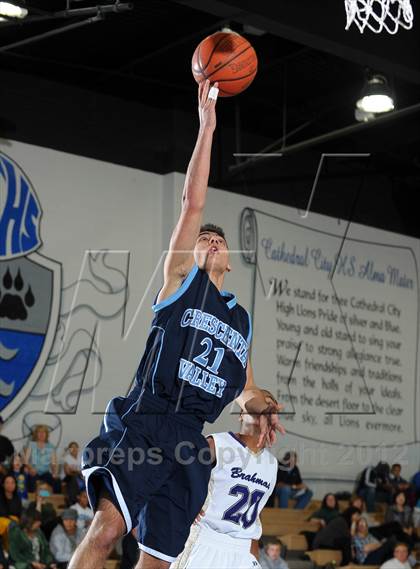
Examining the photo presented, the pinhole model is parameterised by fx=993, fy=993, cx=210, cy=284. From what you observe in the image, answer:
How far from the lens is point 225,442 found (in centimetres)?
625

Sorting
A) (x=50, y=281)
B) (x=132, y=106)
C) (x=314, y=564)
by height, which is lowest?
(x=314, y=564)

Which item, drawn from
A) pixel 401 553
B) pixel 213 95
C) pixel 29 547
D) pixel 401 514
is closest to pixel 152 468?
pixel 213 95

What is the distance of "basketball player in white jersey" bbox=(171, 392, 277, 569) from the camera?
6.28m

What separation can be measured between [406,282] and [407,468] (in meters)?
3.47

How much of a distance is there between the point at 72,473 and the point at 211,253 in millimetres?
8557

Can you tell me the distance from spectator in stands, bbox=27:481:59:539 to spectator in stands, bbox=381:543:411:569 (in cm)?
469

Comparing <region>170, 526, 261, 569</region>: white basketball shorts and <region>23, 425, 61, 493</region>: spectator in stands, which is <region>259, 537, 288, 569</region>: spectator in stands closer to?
<region>23, 425, 61, 493</region>: spectator in stands

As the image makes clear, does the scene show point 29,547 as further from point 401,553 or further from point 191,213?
point 191,213

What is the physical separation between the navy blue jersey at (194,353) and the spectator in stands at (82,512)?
A: 762 centimetres

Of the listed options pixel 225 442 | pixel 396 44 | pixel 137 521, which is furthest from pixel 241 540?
pixel 396 44

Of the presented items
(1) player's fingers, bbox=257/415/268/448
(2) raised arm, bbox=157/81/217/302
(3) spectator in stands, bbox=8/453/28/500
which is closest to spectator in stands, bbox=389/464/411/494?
(3) spectator in stands, bbox=8/453/28/500

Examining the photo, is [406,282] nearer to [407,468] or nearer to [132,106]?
[407,468]

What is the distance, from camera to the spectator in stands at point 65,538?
11.8 meters

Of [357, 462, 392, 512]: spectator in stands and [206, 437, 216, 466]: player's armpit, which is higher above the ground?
[206, 437, 216, 466]: player's armpit
